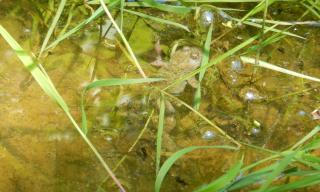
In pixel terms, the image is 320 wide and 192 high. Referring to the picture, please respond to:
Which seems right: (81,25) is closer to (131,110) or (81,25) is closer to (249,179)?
(131,110)

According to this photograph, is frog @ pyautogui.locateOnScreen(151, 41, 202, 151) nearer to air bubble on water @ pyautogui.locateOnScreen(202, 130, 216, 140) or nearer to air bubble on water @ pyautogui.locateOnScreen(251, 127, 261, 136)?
air bubble on water @ pyautogui.locateOnScreen(202, 130, 216, 140)

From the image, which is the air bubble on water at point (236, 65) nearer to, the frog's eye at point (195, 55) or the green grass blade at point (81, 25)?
the frog's eye at point (195, 55)

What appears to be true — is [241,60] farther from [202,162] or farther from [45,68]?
[45,68]

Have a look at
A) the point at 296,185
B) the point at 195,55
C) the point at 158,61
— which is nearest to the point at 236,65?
the point at 195,55

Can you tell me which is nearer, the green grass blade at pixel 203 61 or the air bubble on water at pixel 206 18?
the green grass blade at pixel 203 61

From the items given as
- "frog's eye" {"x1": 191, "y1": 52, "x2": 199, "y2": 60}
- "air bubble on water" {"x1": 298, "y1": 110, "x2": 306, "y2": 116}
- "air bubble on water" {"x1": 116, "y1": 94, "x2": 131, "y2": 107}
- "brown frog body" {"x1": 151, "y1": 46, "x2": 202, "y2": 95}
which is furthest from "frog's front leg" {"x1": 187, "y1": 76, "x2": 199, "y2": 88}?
"air bubble on water" {"x1": 298, "y1": 110, "x2": 306, "y2": 116}

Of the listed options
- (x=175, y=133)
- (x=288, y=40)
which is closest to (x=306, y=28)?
(x=288, y=40)

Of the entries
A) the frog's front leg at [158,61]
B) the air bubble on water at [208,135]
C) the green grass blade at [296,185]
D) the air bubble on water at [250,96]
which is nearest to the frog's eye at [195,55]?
the frog's front leg at [158,61]
